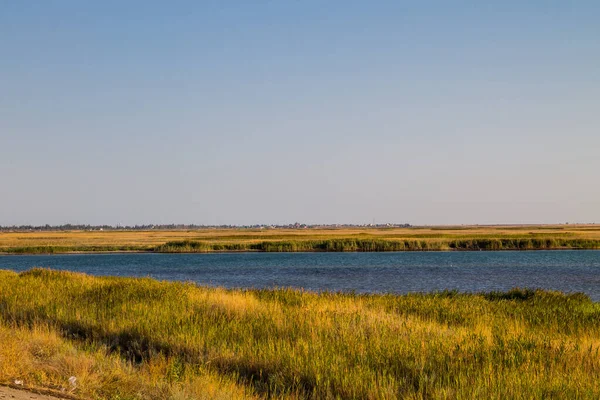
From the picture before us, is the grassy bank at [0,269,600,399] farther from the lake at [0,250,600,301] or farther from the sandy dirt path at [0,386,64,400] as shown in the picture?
the lake at [0,250,600,301]

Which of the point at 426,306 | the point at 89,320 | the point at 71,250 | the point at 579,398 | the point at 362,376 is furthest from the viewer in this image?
the point at 71,250

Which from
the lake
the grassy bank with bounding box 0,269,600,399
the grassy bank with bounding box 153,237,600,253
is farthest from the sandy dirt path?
the grassy bank with bounding box 153,237,600,253

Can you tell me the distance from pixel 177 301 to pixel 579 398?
11900 millimetres

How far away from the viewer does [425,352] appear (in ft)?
36.3

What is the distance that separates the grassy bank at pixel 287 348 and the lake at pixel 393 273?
51.1 ft

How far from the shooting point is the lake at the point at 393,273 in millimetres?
35594

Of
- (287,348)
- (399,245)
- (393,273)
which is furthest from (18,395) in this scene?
(399,245)

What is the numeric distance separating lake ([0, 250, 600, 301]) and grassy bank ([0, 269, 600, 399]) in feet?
51.1

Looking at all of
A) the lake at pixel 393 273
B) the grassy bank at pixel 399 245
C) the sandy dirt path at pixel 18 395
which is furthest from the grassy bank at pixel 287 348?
the grassy bank at pixel 399 245

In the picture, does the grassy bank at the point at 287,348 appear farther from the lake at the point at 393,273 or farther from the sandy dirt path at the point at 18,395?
the lake at the point at 393,273

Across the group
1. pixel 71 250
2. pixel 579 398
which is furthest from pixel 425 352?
pixel 71 250

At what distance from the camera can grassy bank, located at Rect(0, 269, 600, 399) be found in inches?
360

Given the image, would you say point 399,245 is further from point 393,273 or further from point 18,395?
point 18,395

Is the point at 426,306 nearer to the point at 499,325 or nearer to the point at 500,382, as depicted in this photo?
the point at 499,325
